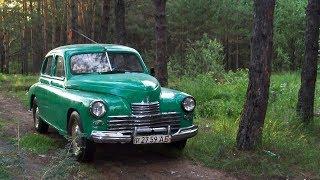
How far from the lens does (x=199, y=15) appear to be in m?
40.2

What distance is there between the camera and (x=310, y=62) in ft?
33.7

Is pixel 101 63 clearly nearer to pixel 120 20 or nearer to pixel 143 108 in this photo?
pixel 143 108

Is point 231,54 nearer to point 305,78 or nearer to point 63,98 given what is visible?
point 305,78

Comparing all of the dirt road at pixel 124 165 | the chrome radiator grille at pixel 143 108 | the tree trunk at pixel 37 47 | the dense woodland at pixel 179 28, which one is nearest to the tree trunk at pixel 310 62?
the dirt road at pixel 124 165

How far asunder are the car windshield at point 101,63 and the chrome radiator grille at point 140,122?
5.18 ft

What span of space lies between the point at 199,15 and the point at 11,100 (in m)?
26.3

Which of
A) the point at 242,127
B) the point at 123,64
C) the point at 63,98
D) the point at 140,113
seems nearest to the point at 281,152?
the point at 242,127

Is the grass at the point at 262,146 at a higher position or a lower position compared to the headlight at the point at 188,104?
lower

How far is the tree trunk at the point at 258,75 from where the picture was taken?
795 cm

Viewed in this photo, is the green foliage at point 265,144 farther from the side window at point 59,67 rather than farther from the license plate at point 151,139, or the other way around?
the side window at point 59,67

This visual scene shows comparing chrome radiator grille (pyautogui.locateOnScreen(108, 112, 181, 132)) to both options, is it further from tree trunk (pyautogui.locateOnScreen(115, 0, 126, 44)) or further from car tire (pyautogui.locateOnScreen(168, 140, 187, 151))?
tree trunk (pyautogui.locateOnScreen(115, 0, 126, 44))

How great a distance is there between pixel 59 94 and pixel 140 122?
193 cm

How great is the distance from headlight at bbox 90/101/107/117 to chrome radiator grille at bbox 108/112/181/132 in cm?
18

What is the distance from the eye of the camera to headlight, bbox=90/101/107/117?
7.30 metres
